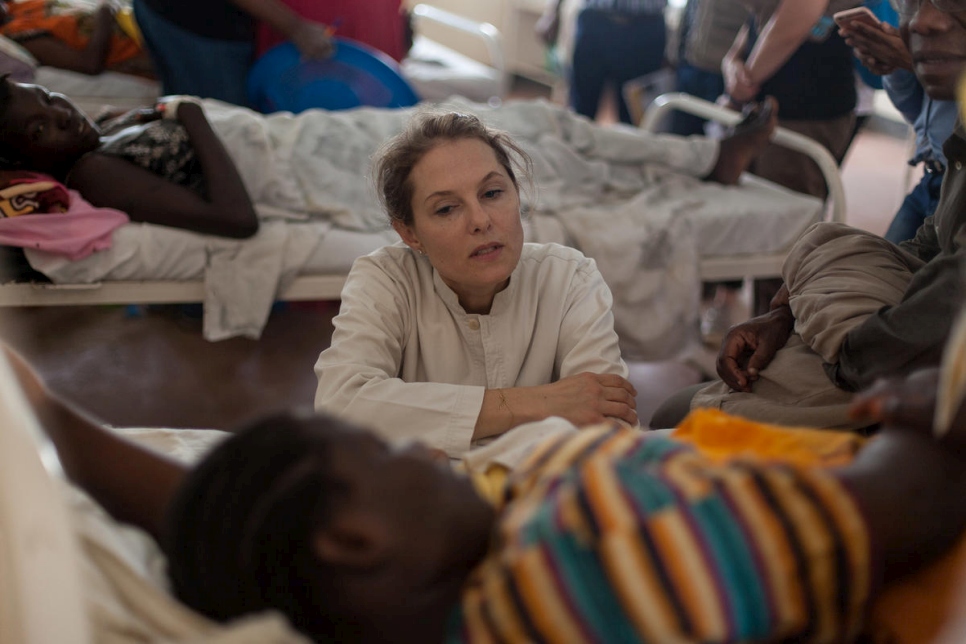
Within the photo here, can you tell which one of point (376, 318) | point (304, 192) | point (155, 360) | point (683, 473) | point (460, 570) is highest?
point (683, 473)

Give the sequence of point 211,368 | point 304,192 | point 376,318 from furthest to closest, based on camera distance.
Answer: point 211,368
point 304,192
point 376,318

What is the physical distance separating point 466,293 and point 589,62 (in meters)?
2.79

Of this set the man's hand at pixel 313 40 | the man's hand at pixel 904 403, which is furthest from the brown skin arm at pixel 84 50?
the man's hand at pixel 904 403

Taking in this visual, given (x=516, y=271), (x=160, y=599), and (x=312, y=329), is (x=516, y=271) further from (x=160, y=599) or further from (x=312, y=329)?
(x=312, y=329)

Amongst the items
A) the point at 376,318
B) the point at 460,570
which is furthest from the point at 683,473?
the point at 376,318

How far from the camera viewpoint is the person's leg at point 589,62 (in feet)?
12.9

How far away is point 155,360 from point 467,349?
1.78m

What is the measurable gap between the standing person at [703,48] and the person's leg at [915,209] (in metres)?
1.38

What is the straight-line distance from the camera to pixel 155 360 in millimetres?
2912

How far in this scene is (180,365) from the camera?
288 centimetres

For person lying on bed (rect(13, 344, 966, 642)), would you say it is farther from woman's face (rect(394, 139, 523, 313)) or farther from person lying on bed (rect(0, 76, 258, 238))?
person lying on bed (rect(0, 76, 258, 238))

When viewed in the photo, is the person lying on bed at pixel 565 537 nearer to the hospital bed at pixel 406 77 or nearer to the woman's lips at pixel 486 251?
the woman's lips at pixel 486 251

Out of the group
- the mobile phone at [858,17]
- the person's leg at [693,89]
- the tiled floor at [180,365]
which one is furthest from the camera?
the person's leg at [693,89]

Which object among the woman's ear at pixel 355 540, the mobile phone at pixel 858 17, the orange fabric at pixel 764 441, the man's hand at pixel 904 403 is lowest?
the woman's ear at pixel 355 540
